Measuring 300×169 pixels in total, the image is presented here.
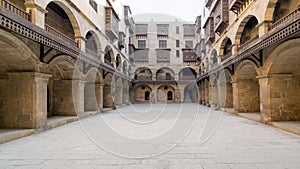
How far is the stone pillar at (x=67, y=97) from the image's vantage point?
12016 millimetres

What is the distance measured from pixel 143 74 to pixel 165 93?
5.09 meters

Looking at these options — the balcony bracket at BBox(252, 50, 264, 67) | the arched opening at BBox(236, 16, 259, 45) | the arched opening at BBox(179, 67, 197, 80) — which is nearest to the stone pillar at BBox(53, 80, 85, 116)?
the balcony bracket at BBox(252, 50, 264, 67)

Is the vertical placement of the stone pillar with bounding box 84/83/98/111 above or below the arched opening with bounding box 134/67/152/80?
below

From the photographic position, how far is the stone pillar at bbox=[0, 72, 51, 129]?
759cm

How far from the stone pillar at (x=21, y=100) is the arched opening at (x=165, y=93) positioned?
27037mm

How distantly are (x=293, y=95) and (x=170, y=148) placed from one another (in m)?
7.16

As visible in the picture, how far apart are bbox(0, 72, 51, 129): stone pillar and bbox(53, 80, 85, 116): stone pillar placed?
13.8 ft

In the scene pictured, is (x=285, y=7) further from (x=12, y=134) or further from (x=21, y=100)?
(x=12, y=134)

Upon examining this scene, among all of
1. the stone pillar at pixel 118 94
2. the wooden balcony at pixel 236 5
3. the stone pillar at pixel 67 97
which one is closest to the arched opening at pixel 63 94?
the stone pillar at pixel 67 97

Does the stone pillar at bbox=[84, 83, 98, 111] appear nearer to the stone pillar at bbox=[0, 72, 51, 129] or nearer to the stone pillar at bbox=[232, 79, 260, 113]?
the stone pillar at bbox=[0, 72, 51, 129]

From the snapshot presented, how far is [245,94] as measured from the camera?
1344 centimetres

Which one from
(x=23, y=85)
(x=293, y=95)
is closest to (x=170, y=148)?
(x=23, y=85)

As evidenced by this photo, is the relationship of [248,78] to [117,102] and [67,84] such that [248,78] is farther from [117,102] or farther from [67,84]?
[117,102]

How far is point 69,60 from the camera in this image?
10547 millimetres
